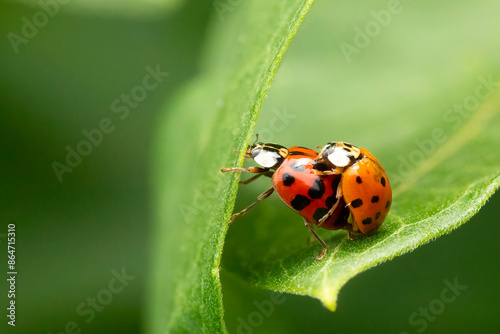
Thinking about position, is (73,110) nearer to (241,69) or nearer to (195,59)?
(195,59)

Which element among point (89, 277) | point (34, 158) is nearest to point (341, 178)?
point (89, 277)

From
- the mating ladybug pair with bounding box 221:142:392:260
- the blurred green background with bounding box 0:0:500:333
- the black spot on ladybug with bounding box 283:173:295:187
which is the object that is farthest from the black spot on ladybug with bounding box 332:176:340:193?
the blurred green background with bounding box 0:0:500:333

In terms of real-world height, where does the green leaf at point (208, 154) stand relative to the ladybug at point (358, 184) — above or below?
above

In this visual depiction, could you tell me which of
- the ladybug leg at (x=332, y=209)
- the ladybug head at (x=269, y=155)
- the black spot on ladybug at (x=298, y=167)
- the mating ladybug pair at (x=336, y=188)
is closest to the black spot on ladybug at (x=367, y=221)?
the mating ladybug pair at (x=336, y=188)

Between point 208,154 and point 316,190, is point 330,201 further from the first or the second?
point 208,154

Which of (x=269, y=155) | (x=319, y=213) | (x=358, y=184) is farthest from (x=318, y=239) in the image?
(x=269, y=155)

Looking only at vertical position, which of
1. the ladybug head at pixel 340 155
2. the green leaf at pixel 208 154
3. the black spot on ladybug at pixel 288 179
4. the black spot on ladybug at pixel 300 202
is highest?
the green leaf at pixel 208 154

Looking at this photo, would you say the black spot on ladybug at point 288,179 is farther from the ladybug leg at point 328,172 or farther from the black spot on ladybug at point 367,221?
the black spot on ladybug at point 367,221
